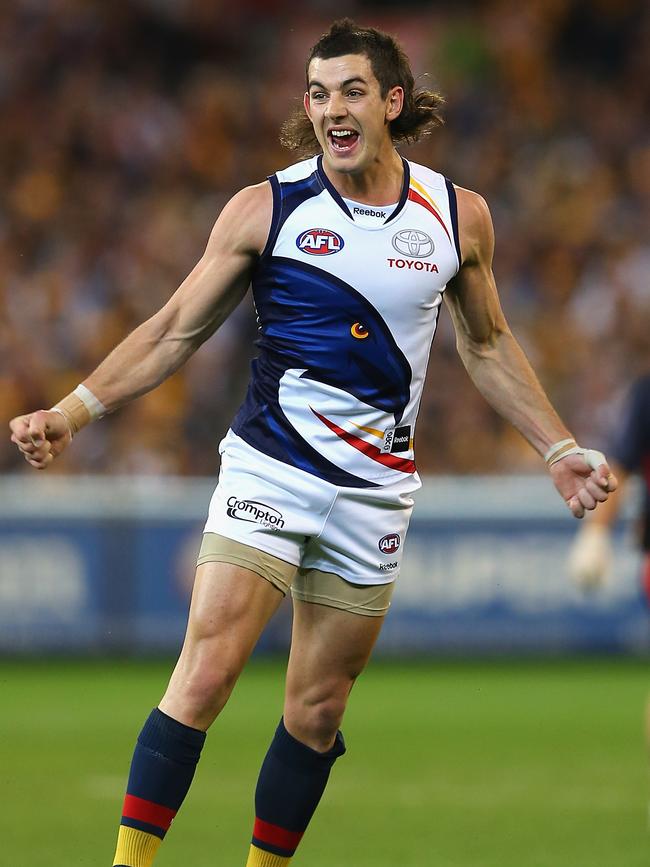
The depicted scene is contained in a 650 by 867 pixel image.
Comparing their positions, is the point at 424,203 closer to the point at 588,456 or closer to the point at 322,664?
the point at 588,456

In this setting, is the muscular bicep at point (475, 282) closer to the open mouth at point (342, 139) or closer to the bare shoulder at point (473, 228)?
the bare shoulder at point (473, 228)

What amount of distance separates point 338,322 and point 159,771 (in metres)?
1.41

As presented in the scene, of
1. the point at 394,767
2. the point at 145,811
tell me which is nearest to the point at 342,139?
the point at 145,811

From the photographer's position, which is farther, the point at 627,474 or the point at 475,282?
the point at 627,474

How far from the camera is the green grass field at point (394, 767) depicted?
6.31 m

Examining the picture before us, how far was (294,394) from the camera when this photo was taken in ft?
15.7

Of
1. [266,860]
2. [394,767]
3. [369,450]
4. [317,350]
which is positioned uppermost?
[317,350]

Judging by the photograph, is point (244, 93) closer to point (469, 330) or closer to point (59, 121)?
point (59, 121)

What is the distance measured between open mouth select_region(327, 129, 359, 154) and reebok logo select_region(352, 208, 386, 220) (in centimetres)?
18

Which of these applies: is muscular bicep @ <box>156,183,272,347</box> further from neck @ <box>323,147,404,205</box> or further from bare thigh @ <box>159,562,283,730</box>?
bare thigh @ <box>159,562,283,730</box>

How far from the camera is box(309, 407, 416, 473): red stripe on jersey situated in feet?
15.7

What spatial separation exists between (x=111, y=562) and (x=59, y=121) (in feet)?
18.5

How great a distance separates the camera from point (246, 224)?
469 centimetres

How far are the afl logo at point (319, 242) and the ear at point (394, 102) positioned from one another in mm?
432
